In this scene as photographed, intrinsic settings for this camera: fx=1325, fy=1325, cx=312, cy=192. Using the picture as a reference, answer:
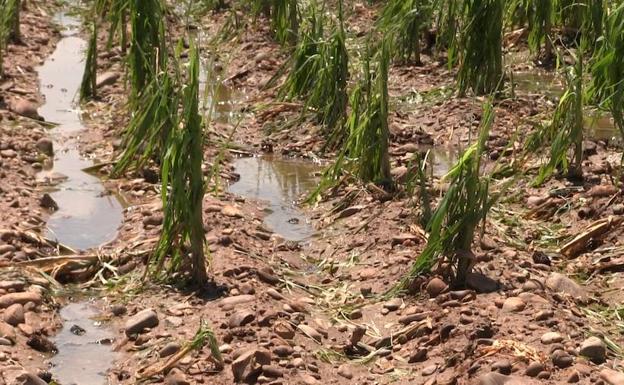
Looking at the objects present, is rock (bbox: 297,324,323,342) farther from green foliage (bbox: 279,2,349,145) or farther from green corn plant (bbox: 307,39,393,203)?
green foliage (bbox: 279,2,349,145)

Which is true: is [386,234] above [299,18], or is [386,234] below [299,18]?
below

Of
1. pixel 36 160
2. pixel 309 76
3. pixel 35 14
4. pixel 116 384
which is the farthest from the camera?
pixel 35 14

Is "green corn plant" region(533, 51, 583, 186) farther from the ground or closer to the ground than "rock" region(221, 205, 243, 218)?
farther from the ground

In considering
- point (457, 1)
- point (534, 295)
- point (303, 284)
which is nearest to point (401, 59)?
point (457, 1)

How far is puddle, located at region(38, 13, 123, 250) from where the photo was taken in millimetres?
5941

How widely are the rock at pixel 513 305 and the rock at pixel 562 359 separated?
439 millimetres

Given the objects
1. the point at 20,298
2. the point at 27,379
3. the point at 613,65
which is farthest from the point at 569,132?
the point at 27,379

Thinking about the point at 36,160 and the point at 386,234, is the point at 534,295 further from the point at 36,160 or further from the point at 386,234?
the point at 36,160

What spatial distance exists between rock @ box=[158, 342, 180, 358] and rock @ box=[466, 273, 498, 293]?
110 centimetres

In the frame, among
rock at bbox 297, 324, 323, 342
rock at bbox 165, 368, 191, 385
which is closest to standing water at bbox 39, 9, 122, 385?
rock at bbox 165, 368, 191, 385

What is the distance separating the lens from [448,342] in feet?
14.6

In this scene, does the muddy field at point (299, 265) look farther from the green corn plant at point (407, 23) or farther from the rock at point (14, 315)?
the green corn plant at point (407, 23)

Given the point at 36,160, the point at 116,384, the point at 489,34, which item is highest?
the point at 489,34

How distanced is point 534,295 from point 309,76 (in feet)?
9.69
